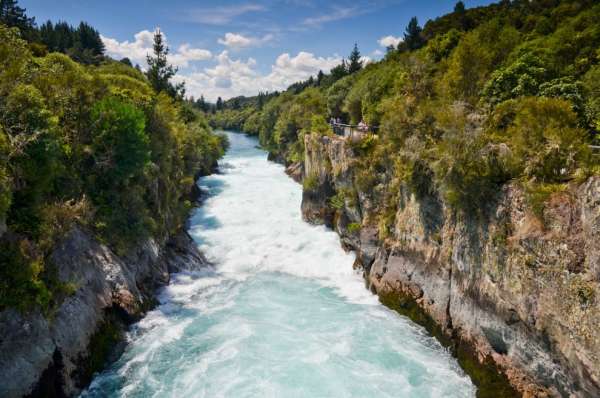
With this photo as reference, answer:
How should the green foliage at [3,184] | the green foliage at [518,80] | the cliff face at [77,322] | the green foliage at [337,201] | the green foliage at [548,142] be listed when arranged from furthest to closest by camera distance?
the green foliage at [337,201], the green foliage at [518,80], the green foliage at [548,142], the cliff face at [77,322], the green foliage at [3,184]

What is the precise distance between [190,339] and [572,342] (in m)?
13.4

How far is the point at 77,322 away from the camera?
12812 mm

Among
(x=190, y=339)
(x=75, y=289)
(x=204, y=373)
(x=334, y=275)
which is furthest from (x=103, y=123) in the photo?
(x=334, y=275)

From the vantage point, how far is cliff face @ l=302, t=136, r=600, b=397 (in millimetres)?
9367

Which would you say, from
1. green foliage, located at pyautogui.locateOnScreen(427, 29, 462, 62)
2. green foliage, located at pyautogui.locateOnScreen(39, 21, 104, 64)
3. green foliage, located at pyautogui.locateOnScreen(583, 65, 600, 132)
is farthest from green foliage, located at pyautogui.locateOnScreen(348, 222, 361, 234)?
green foliage, located at pyautogui.locateOnScreen(39, 21, 104, 64)

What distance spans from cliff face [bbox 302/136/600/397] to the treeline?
39.6 m

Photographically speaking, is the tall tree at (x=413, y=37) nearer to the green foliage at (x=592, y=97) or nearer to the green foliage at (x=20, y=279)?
the green foliage at (x=592, y=97)

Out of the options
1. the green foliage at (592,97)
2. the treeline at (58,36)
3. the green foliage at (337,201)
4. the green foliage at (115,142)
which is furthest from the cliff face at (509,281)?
the treeline at (58,36)

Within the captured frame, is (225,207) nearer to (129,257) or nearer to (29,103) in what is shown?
(129,257)

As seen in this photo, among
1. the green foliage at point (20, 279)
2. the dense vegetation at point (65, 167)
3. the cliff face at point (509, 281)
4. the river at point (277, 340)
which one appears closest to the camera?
the cliff face at point (509, 281)

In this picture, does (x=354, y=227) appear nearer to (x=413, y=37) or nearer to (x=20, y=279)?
(x=20, y=279)

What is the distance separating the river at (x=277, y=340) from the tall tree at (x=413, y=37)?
3996 centimetres

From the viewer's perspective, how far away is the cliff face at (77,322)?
1029 centimetres

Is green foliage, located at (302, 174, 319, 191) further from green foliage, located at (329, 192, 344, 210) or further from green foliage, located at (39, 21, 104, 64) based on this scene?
green foliage, located at (39, 21, 104, 64)
